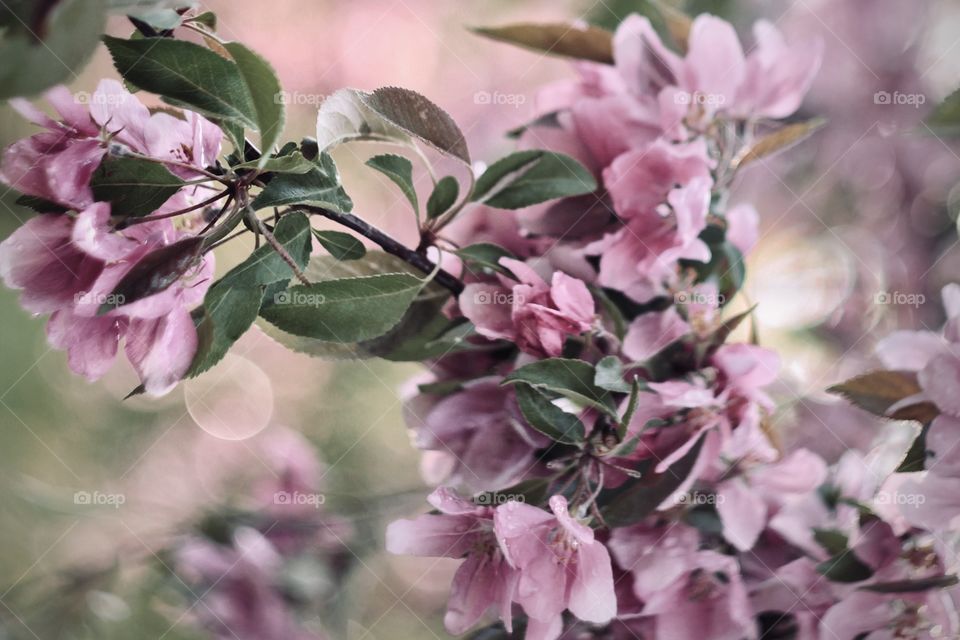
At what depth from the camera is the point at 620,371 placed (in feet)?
0.99

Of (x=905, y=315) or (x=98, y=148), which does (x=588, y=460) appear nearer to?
(x=98, y=148)

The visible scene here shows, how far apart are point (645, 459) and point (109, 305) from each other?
0.20 metres

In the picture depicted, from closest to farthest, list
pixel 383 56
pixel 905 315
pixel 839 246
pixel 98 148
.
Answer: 1. pixel 98 148
2. pixel 905 315
3. pixel 839 246
4. pixel 383 56

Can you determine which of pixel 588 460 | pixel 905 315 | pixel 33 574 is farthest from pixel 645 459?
pixel 33 574

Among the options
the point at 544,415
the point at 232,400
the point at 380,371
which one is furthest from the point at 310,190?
the point at 232,400

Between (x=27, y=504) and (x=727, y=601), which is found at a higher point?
(x=727, y=601)

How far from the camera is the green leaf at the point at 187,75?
235 millimetres

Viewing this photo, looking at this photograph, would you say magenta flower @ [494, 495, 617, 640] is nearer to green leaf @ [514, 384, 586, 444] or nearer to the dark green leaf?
green leaf @ [514, 384, 586, 444]

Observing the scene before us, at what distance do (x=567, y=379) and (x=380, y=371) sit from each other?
1.20ft

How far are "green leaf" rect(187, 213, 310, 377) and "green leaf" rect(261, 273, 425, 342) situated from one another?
13mm

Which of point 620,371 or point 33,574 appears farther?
point 33,574

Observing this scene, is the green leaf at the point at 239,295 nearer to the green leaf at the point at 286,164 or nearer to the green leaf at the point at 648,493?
the green leaf at the point at 286,164

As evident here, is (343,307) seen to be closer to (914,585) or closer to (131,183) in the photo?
(131,183)

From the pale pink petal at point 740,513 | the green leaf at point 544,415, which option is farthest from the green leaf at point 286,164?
the pale pink petal at point 740,513
